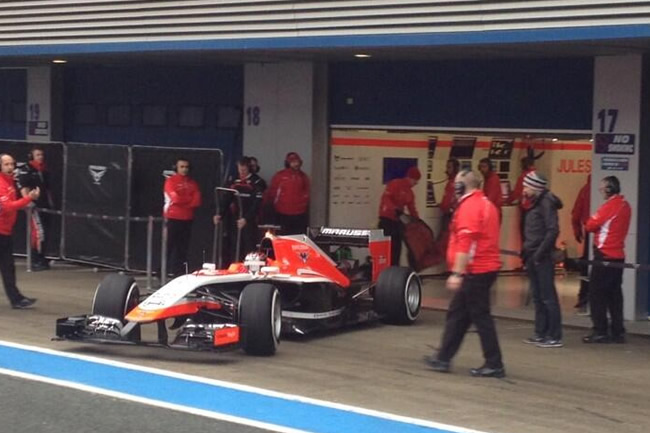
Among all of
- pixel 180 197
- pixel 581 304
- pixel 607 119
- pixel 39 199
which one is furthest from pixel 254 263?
pixel 39 199

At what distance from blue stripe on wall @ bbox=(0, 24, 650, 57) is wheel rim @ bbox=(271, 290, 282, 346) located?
3.80 m

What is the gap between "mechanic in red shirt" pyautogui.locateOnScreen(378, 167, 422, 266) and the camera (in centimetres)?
1855

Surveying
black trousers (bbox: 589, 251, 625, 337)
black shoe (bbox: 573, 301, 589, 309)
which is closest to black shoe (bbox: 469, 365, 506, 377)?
black trousers (bbox: 589, 251, 625, 337)

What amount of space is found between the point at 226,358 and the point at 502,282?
342 inches

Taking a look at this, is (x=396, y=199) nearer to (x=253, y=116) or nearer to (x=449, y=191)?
(x=449, y=191)

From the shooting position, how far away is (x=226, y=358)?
1214cm

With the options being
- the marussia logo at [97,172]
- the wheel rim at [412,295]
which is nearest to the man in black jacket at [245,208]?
the marussia logo at [97,172]

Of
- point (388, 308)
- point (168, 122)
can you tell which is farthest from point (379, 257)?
point (168, 122)

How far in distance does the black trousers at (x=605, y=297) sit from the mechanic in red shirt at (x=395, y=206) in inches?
204

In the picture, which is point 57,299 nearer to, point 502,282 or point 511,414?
point 502,282

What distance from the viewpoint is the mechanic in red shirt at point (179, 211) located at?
1752 cm

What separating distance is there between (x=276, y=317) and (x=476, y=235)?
7.45ft

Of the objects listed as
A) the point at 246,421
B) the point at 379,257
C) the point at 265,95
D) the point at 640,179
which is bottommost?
the point at 246,421

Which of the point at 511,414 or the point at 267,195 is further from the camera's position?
the point at 267,195
